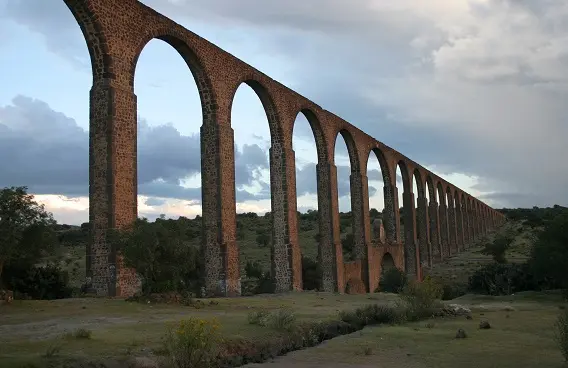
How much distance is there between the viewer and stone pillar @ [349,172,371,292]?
97.8ft

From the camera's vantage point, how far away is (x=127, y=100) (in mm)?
14711

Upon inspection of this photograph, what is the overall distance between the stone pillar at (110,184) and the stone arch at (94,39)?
281 millimetres

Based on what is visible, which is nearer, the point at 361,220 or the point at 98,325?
the point at 98,325

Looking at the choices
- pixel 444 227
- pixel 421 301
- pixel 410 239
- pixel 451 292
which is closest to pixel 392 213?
pixel 410 239

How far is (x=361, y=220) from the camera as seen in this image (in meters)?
30.6

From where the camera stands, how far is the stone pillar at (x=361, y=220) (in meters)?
29.8

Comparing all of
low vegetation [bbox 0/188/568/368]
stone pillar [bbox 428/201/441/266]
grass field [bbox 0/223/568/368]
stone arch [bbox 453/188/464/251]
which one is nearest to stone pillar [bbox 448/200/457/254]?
stone arch [bbox 453/188/464/251]

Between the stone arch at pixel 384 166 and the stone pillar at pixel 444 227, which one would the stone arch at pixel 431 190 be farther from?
the stone arch at pixel 384 166

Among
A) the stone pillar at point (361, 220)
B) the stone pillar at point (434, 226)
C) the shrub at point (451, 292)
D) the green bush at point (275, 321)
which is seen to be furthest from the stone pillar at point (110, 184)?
the stone pillar at point (434, 226)

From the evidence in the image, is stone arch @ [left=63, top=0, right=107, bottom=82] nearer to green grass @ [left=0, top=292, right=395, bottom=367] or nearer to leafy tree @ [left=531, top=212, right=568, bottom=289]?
green grass @ [left=0, top=292, right=395, bottom=367]

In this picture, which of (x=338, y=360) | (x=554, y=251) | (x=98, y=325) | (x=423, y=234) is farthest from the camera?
(x=423, y=234)

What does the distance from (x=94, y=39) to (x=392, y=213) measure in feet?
84.1

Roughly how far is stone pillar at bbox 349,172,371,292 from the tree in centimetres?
1936

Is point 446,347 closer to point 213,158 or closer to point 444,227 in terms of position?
point 213,158
